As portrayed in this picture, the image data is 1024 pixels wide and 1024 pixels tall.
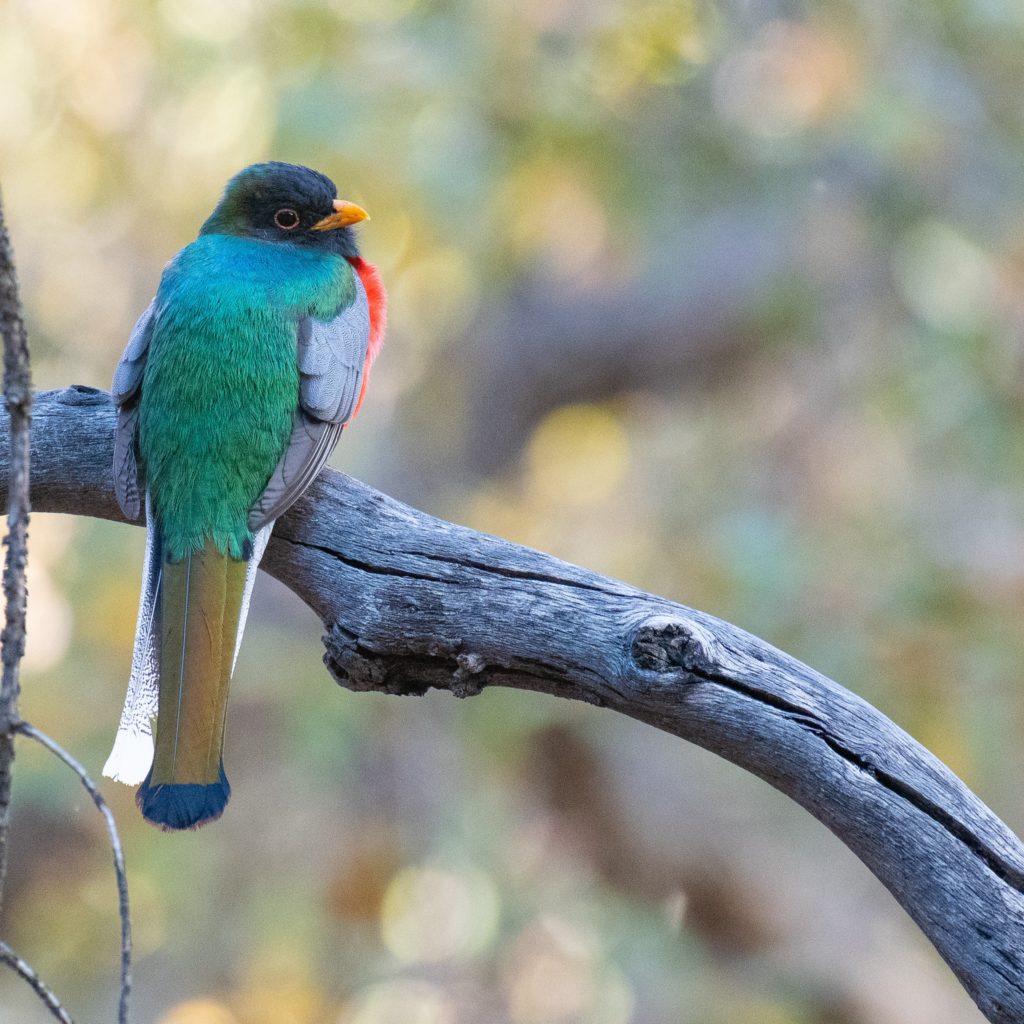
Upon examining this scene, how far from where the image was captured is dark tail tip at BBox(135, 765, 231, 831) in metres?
2.35

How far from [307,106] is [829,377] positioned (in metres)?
3.79

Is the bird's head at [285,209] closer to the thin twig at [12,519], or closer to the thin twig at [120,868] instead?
the thin twig at [12,519]

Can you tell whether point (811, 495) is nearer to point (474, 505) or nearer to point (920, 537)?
point (920, 537)

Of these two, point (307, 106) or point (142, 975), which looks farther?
point (142, 975)

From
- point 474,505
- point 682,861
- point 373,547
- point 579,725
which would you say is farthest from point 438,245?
point 373,547

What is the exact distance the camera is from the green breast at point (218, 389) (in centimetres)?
278

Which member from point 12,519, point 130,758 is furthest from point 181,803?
point 12,519

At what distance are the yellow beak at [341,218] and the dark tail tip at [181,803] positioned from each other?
5.56 ft

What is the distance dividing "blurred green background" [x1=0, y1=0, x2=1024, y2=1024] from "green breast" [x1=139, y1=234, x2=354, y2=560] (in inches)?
90.9

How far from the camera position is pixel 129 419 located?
289 centimetres

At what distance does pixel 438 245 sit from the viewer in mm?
6277

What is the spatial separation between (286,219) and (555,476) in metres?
4.30

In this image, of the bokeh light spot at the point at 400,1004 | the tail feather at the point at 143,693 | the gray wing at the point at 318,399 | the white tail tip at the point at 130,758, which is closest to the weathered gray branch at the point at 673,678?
the gray wing at the point at 318,399

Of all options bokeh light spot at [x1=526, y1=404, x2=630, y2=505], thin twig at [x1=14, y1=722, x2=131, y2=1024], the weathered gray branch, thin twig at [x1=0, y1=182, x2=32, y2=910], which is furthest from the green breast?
bokeh light spot at [x1=526, y1=404, x2=630, y2=505]
